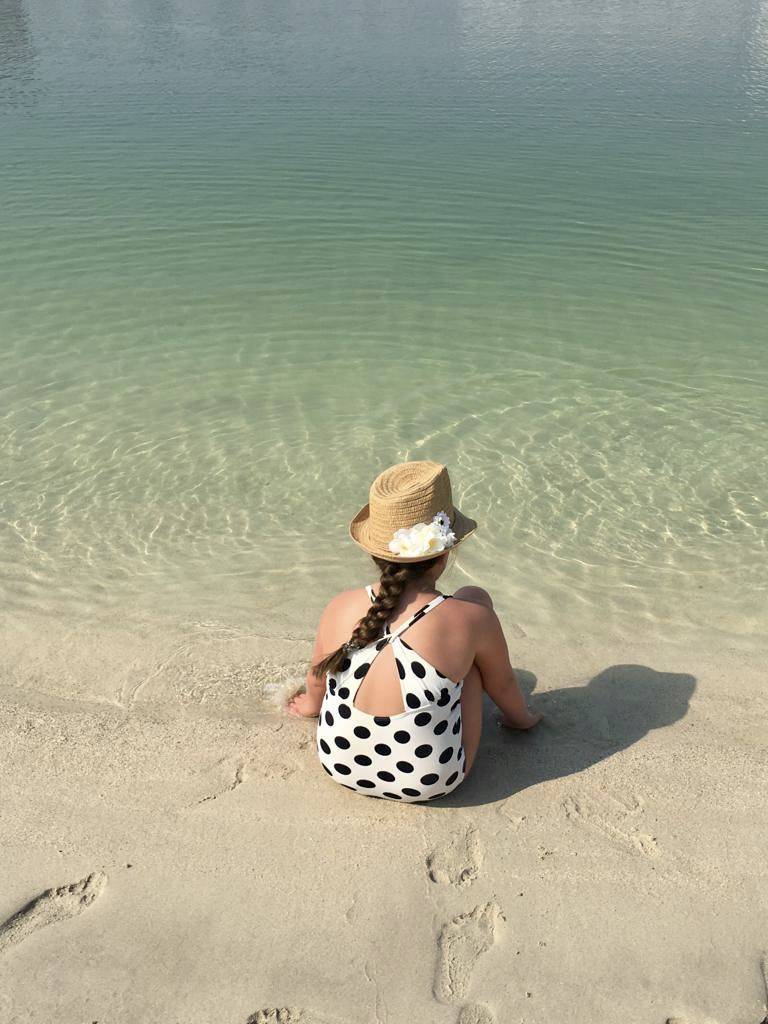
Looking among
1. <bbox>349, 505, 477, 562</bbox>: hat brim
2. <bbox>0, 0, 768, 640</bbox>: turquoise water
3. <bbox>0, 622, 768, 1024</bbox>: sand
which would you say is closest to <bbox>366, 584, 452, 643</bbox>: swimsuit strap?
<bbox>349, 505, 477, 562</bbox>: hat brim

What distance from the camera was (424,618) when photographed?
3139 millimetres

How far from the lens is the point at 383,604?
3139 millimetres

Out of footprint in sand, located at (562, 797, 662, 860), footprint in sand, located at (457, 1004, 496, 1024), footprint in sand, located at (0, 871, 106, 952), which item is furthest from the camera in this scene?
footprint in sand, located at (562, 797, 662, 860)

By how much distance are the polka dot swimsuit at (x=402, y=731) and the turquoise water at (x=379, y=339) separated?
5.46 ft

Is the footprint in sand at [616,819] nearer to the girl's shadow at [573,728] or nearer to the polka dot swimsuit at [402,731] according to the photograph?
the girl's shadow at [573,728]

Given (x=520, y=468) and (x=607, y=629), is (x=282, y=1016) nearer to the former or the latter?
(x=607, y=629)

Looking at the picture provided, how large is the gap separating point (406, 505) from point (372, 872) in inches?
46.7

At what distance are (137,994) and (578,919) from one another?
51.0 inches

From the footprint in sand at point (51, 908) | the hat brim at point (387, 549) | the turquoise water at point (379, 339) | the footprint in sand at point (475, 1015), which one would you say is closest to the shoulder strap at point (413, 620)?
the hat brim at point (387, 549)

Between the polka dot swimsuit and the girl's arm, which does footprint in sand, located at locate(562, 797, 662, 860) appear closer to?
the polka dot swimsuit

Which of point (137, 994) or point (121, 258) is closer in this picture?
point (137, 994)

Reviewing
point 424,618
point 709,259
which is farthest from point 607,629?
point 709,259

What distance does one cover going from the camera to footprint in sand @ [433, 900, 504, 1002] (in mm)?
2674

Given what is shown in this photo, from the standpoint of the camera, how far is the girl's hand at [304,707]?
3.70m
